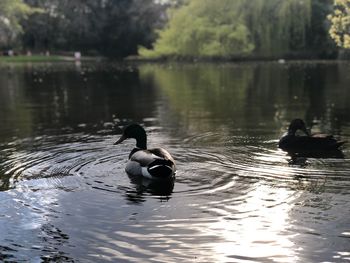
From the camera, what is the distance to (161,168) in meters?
9.36

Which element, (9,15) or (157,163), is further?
(9,15)

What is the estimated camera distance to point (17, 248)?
267 inches

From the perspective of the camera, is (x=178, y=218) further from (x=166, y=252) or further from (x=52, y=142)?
(x=52, y=142)

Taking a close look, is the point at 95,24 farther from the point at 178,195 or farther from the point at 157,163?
the point at 178,195

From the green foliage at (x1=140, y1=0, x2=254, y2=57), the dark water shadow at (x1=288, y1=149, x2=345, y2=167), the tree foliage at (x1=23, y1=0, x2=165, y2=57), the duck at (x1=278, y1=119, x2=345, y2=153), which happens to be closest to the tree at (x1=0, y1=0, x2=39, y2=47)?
the tree foliage at (x1=23, y1=0, x2=165, y2=57)

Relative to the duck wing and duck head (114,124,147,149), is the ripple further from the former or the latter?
duck head (114,124,147,149)

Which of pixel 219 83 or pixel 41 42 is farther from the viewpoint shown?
pixel 41 42

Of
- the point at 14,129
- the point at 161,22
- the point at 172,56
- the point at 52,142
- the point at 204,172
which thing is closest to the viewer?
the point at 204,172

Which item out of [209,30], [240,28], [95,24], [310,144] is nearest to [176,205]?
[310,144]

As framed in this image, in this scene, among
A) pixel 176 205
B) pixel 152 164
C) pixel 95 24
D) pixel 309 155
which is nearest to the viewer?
pixel 176 205

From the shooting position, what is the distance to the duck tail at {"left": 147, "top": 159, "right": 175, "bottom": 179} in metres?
9.37

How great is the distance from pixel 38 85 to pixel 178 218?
28079mm

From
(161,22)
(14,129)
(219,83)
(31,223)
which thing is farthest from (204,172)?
(161,22)

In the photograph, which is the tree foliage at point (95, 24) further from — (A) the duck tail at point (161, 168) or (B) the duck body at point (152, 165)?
(A) the duck tail at point (161, 168)
